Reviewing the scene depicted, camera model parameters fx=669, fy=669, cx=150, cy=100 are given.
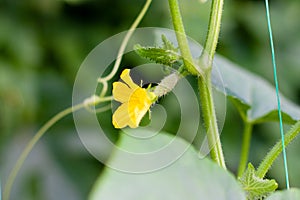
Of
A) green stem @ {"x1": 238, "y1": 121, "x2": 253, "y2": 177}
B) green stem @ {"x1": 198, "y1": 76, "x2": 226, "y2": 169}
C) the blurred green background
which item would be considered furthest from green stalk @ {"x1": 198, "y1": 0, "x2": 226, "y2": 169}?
the blurred green background

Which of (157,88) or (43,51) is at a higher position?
(157,88)

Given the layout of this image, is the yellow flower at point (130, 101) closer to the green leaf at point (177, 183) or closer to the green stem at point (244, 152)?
the green leaf at point (177, 183)

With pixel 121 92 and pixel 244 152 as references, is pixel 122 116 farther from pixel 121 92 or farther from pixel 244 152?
pixel 244 152

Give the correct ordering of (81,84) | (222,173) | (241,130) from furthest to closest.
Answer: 1. (241,130)
2. (81,84)
3. (222,173)

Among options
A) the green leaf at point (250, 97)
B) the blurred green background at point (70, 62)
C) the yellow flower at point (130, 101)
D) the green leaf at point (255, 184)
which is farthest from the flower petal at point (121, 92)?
the blurred green background at point (70, 62)

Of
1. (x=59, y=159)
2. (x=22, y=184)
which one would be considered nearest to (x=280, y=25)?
(x=59, y=159)

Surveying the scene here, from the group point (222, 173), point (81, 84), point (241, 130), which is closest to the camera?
point (222, 173)

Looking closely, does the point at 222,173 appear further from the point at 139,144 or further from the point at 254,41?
the point at 254,41
